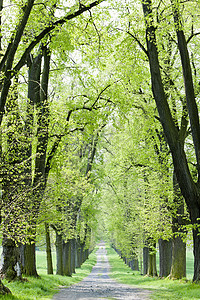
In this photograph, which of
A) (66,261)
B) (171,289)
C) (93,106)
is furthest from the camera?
(66,261)

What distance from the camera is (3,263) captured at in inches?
414

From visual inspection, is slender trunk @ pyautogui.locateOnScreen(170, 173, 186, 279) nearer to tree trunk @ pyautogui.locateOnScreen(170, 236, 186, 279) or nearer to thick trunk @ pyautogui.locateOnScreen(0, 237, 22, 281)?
tree trunk @ pyautogui.locateOnScreen(170, 236, 186, 279)

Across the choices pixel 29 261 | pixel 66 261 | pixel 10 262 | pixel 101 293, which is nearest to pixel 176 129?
pixel 101 293

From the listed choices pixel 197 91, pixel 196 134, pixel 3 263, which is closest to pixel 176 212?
pixel 197 91

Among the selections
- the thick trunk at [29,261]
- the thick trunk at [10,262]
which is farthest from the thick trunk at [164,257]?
the thick trunk at [10,262]

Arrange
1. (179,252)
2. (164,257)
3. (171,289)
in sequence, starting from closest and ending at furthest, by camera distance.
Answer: (171,289)
(179,252)
(164,257)

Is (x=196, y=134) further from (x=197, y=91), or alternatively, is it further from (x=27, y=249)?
(x=27, y=249)

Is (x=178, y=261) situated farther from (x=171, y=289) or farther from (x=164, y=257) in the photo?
(x=164, y=257)

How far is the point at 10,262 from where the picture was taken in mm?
10547

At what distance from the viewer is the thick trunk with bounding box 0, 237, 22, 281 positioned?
10453 mm

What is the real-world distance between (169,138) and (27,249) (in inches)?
294

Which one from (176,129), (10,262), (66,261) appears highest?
(176,129)

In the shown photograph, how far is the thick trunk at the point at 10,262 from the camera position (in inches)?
412

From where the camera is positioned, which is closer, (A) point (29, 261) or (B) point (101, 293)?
(B) point (101, 293)
